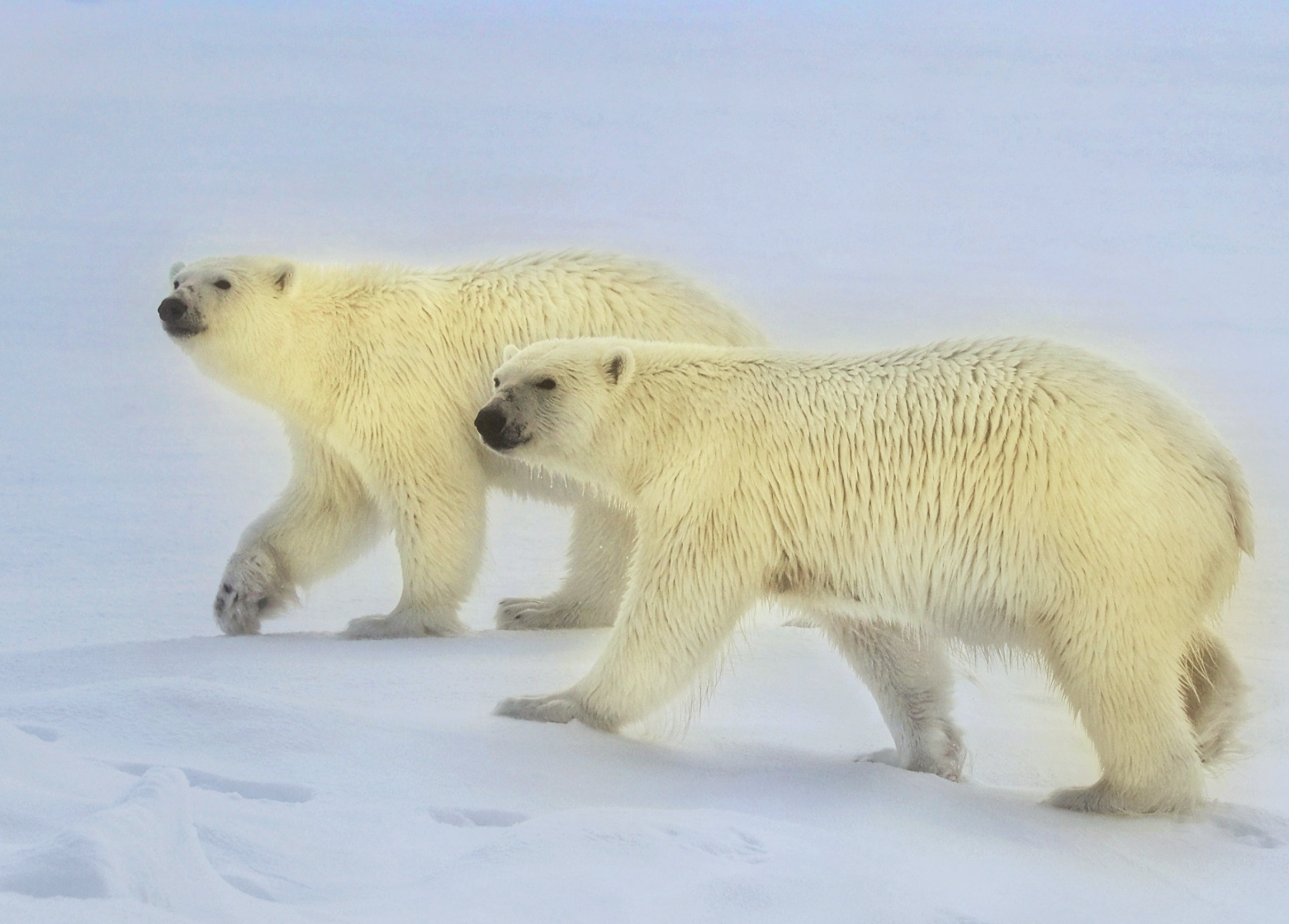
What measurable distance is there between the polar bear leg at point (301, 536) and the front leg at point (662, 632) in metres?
1.97

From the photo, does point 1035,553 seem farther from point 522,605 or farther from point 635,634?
point 522,605

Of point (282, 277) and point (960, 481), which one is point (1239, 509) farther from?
point (282, 277)

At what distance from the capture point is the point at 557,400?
15.4ft

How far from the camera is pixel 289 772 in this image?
12.6 feet

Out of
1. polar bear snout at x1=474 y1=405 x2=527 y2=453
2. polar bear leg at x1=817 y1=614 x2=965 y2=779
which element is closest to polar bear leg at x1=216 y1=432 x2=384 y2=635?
polar bear snout at x1=474 y1=405 x2=527 y2=453

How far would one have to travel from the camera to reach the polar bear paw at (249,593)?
6.12 m

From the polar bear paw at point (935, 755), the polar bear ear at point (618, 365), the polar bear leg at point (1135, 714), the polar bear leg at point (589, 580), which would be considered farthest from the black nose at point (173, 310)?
the polar bear leg at point (1135, 714)

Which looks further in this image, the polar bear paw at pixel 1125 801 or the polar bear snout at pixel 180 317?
the polar bear snout at pixel 180 317

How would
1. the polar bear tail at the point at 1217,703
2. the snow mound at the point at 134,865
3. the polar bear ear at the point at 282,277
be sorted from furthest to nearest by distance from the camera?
1. the polar bear ear at the point at 282,277
2. the polar bear tail at the point at 1217,703
3. the snow mound at the point at 134,865

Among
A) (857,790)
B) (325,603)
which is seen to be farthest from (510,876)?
(325,603)

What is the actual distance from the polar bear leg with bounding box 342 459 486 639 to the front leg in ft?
4.96

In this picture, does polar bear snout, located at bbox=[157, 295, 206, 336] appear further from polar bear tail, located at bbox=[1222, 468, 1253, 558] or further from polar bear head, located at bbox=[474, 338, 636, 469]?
polar bear tail, located at bbox=[1222, 468, 1253, 558]

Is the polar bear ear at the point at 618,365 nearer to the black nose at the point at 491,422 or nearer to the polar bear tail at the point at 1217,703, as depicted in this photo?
the black nose at the point at 491,422

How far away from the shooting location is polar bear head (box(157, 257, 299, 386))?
587 cm
